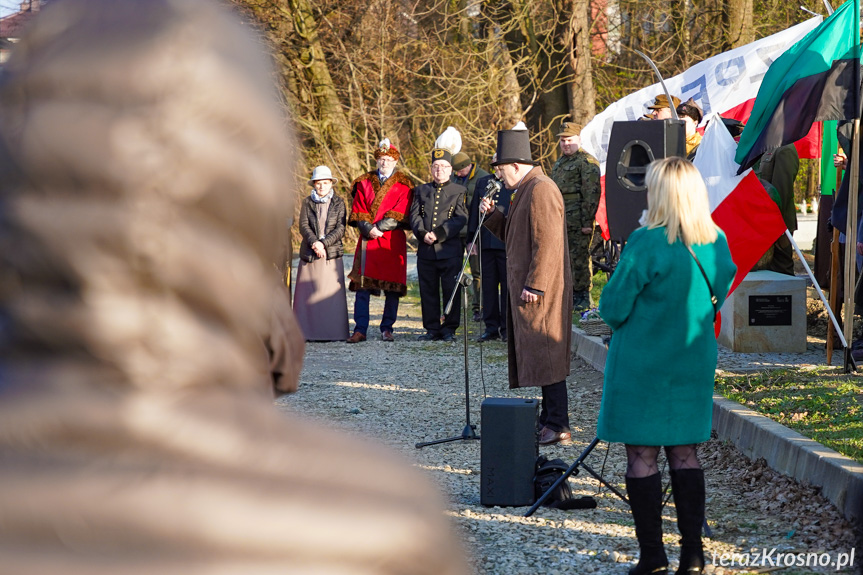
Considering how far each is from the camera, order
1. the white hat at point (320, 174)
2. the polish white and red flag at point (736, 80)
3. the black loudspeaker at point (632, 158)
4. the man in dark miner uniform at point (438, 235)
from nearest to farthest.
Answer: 1. the black loudspeaker at point (632, 158)
2. the polish white and red flag at point (736, 80)
3. the man in dark miner uniform at point (438, 235)
4. the white hat at point (320, 174)

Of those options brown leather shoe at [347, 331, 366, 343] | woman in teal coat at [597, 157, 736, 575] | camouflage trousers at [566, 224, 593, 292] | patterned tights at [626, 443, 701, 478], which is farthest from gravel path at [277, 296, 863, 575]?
camouflage trousers at [566, 224, 593, 292]

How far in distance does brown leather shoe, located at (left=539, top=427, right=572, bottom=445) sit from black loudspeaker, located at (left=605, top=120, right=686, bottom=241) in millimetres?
1356

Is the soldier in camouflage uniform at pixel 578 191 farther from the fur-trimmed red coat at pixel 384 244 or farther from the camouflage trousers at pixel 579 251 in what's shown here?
the fur-trimmed red coat at pixel 384 244

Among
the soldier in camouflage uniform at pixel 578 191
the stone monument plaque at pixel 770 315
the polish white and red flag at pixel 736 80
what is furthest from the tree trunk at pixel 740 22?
the stone monument plaque at pixel 770 315

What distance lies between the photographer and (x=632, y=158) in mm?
6707

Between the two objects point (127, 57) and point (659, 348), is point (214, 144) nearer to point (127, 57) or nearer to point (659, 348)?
point (127, 57)

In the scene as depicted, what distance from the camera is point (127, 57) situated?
788 millimetres

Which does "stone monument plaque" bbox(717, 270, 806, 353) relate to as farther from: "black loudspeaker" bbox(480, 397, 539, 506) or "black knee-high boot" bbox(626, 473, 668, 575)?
"black knee-high boot" bbox(626, 473, 668, 575)

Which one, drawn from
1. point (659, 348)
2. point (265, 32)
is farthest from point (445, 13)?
point (265, 32)

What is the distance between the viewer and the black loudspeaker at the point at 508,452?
17.9 ft

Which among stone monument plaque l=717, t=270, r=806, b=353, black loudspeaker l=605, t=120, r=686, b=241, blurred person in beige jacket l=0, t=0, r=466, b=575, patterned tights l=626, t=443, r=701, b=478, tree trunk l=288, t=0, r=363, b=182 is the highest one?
tree trunk l=288, t=0, r=363, b=182

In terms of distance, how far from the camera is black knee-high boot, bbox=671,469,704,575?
4211 millimetres

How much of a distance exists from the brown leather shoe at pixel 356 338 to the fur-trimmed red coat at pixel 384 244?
0.54m

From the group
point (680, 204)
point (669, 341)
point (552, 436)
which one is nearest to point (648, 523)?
point (669, 341)
